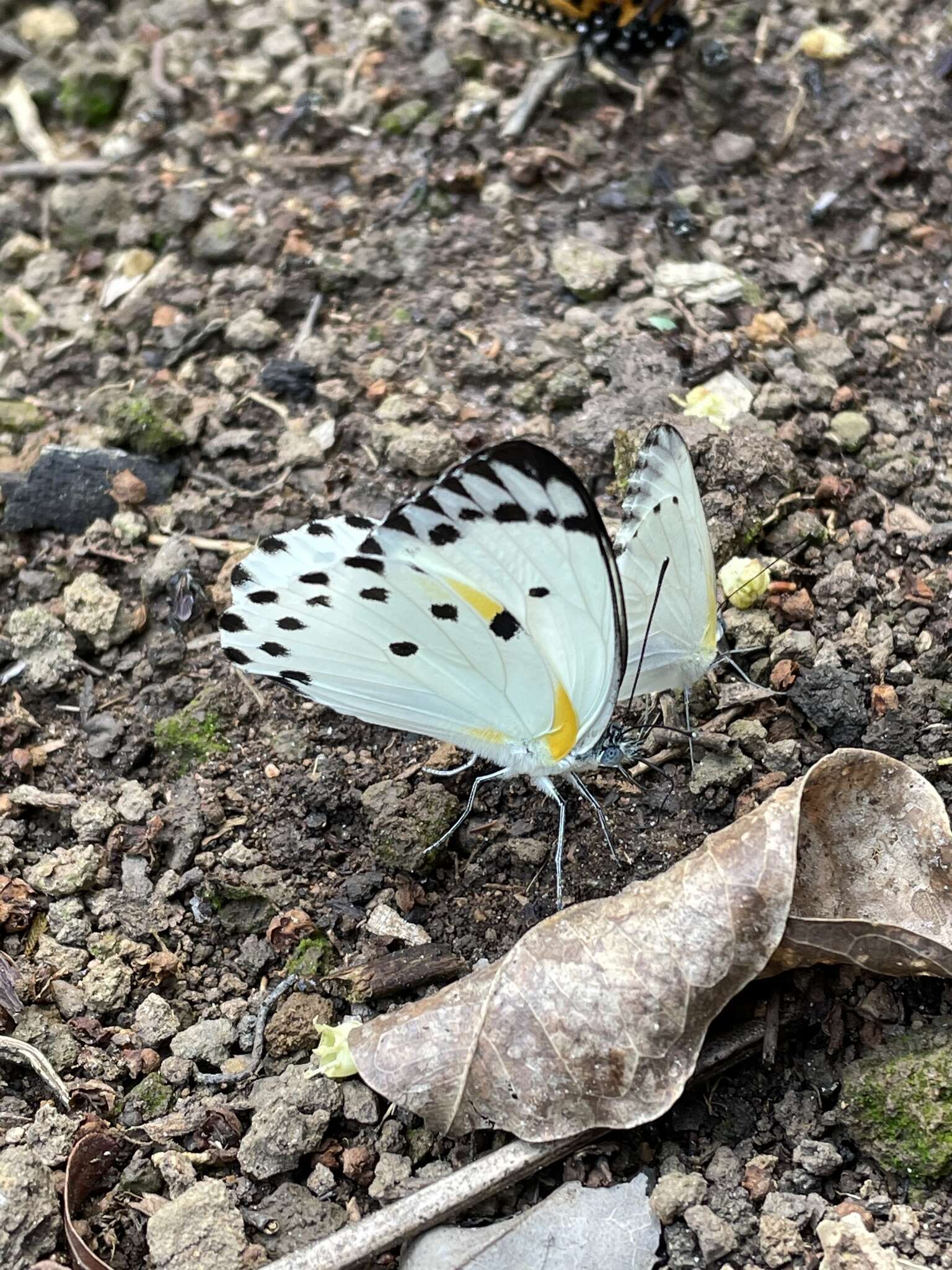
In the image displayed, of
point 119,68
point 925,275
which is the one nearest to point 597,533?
point 925,275

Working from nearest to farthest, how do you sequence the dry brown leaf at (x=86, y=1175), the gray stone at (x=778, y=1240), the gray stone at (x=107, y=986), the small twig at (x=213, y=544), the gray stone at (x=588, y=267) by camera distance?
the gray stone at (x=778, y=1240), the dry brown leaf at (x=86, y=1175), the gray stone at (x=107, y=986), the small twig at (x=213, y=544), the gray stone at (x=588, y=267)

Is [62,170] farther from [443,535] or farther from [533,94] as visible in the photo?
[443,535]

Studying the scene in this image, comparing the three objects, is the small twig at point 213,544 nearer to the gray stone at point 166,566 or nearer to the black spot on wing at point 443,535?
the gray stone at point 166,566

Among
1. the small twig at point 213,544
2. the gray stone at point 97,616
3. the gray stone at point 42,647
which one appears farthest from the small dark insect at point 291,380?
the gray stone at point 42,647

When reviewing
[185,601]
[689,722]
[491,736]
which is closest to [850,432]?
[689,722]

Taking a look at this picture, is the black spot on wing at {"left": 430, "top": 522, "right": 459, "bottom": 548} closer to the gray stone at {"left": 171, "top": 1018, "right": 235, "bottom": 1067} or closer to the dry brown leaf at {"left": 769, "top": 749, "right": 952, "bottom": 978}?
the dry brown leaf at {"left": 769, "top": 749, "right": 952, "bottom": 978}

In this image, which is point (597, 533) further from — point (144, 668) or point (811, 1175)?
point (144, 668)
